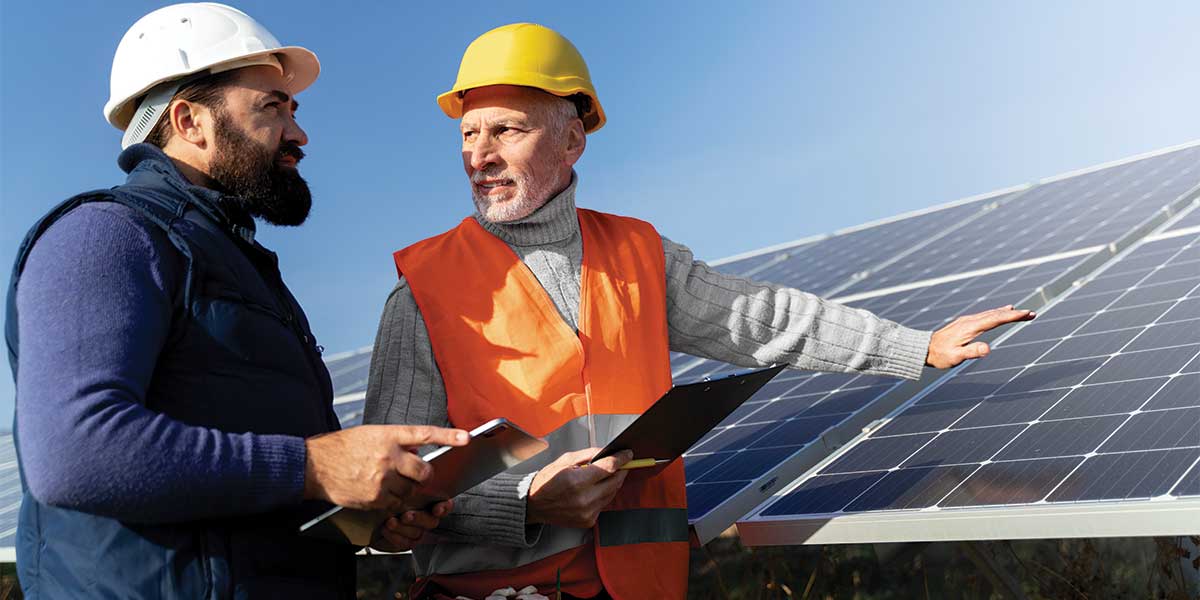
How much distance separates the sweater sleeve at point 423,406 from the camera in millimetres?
3336

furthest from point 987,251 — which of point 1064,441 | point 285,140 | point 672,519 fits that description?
point 285,140

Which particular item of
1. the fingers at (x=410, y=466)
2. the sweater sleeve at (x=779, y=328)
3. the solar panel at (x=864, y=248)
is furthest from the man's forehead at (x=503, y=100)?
the solar panel at (x=864, y=248)

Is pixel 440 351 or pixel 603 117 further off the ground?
pixel 603 117

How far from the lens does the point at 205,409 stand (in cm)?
266

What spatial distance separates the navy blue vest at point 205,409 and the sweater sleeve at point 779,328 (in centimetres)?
146

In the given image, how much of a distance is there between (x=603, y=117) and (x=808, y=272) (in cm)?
630

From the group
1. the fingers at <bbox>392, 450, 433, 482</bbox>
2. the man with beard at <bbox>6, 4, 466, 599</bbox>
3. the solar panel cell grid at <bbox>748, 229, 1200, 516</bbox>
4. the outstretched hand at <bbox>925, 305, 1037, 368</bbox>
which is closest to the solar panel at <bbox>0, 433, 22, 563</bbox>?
the man with beard at <bbox>6, 4, 466, 599</bbox>

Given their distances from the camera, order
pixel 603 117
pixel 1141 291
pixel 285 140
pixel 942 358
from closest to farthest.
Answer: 1. pixel 285 140
2. pixel 942 358
3. pixel 603 117
4. pixel 1141 291

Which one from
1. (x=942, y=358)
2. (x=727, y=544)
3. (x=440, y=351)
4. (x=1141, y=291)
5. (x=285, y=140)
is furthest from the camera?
(x=727, y=544)

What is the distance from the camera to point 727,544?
32.1 ft

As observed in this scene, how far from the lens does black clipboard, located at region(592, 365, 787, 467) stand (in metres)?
3.06

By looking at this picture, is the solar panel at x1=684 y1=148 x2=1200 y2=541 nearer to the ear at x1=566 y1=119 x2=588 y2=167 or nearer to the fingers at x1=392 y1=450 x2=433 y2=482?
the ear at x1=566 y1=119 x2=588 y2=167

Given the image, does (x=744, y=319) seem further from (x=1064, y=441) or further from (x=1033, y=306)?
(x=1033, y=306)

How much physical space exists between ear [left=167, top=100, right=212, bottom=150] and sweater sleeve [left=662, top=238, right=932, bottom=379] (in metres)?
1.61
